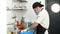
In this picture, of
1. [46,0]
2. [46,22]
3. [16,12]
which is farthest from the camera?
[46,0]

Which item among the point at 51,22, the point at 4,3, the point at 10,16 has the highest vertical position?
the point at 4,3

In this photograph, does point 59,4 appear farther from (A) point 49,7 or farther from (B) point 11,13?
(B) point 11,13

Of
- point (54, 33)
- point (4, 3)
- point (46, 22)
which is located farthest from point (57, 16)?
point (4, 3)

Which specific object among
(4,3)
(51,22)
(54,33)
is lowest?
(54,33)

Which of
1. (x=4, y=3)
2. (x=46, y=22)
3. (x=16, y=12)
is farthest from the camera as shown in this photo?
(x=16, y=12)

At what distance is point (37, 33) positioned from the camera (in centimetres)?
270

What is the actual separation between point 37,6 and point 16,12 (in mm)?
585

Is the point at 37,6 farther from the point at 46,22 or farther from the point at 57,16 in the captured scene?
the point at 57,16

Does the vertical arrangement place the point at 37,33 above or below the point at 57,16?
below

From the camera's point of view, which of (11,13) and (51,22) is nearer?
(11,13)

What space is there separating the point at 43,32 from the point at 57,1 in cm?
113

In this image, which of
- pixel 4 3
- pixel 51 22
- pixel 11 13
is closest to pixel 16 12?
pixel 11 13

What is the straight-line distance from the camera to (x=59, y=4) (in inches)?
131

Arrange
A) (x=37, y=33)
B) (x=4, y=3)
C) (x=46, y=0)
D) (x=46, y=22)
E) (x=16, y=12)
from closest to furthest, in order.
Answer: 1. (x=4, y=3)
2. (x=46, y=22)
3. (x=37, y=33)
4. (x=16, y=12)
5. (x=46, y=0)
